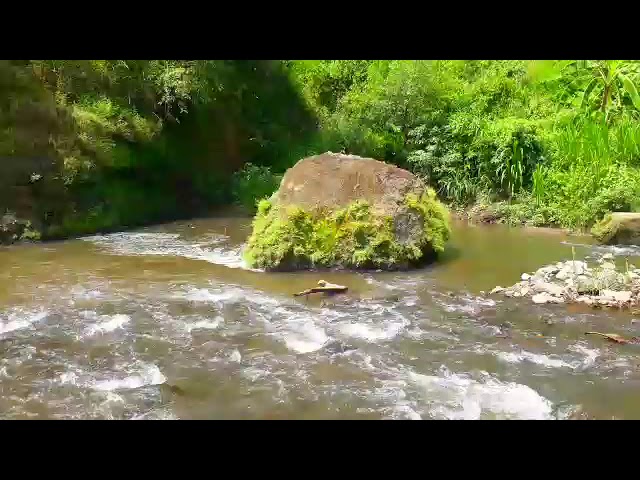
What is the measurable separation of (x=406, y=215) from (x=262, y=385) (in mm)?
5521

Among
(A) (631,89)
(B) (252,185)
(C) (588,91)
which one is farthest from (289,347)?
(C) (588,91)

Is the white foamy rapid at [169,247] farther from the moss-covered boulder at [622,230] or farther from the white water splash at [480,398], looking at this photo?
the moss-covered boulder at [622,230]

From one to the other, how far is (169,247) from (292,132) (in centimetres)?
929

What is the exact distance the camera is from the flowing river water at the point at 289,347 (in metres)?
5.46

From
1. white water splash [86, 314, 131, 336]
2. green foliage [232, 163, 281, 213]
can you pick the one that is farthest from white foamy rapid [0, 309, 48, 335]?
green foliage [232, 163, 281, 213]

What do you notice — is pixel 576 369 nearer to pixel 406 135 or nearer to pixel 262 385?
pixel 262 385

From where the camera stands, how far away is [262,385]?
5.82 m

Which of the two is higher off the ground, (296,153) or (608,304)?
(296,153)

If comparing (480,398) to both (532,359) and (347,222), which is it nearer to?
(532,359)

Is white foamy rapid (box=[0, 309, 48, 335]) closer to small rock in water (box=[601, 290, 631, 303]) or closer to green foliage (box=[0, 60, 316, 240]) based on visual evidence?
green foliage (box=[0, 60, 316, 240])

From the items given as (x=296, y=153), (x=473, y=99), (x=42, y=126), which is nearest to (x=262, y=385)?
(x=42, y=126)

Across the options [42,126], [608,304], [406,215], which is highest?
[42,126]

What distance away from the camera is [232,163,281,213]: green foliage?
54.7ft

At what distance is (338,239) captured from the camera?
1042 centimetres
